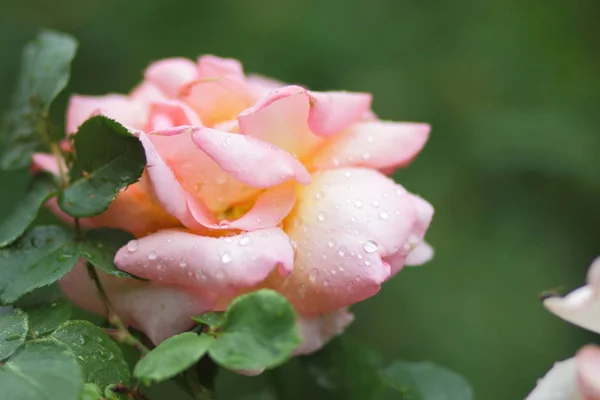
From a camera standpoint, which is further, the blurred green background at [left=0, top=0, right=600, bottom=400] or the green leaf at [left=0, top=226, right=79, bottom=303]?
the blurred green background at [left=0, top=0, right=600, bottom=400]

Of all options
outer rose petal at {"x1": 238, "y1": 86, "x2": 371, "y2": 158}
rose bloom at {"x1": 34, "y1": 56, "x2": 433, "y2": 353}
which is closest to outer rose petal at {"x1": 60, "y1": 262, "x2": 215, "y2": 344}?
rose bloom at {"x1": 34, "y1": 56, "x2": 433, "y2": 353}

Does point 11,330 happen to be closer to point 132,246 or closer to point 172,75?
point 132,246

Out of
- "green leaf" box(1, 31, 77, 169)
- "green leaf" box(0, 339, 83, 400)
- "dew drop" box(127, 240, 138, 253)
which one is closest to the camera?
"green leaf" box(0, 339, 83, 400)

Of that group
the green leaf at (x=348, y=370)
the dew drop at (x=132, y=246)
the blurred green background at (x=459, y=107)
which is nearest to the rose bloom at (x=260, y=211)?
the dew drop at (x=132, y=246)

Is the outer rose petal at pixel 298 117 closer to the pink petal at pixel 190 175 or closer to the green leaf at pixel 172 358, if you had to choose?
the pink petal at pixel 190 175

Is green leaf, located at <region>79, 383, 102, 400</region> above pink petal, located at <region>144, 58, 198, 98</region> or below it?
below

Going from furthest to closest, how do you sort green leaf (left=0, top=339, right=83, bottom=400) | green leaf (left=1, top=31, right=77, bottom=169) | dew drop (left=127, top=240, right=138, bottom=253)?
1. green leaf (left=1, top=31, right=77, bottom=169)
2. dew drop (left=127, top=240, right=138, bottom=253)
3. green leaf (left=0, top=339, right=83, bottom=400)

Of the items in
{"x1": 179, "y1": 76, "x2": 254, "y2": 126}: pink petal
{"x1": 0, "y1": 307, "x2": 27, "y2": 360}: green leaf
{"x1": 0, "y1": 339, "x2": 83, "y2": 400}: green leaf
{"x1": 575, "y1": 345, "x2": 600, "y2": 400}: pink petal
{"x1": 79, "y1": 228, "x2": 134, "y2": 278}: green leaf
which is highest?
{"x1": 179, "y1": 76, "x2": 254, "y2": 126}: pink petal

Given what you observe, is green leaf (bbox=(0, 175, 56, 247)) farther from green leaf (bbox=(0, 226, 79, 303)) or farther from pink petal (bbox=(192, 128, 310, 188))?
pink petal (bbox=(192, 128, 310, 188))
